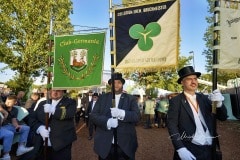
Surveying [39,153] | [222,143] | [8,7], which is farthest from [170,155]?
[8,7]

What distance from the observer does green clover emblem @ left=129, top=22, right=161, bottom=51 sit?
17.1ft

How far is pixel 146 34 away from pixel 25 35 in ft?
82.7

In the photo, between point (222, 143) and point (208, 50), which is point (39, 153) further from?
point (208, 50)

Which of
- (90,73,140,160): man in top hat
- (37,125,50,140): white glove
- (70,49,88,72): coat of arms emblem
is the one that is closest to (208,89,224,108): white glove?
(90,73,140,160): man in top hat

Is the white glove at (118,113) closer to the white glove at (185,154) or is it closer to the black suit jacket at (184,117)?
the black suit jacket at (184,117)

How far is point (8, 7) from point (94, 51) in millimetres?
24889

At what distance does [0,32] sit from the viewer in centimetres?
2816

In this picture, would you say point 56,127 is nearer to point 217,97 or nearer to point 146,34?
point 146,34

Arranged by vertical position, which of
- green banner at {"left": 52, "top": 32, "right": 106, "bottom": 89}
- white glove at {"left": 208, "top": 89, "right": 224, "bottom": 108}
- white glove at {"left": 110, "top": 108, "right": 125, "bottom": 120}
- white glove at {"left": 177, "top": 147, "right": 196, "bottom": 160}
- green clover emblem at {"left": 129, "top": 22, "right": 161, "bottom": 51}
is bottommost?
white glove at {"left": 177, "top": 147, "right": 196, "bottom": 160}

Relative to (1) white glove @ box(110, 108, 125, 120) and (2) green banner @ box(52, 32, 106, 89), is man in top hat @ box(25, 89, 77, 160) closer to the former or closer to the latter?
(2) green banner @ box(52, 32, 106, 89)

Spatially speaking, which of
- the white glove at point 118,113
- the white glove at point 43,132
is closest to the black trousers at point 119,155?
the white glove at point 118,113

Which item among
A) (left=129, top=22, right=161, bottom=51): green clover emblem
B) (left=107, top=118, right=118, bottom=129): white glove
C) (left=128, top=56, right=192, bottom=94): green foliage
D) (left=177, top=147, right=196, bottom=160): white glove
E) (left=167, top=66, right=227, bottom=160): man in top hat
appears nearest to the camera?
(left=177, top=147, right=196, bottom=160): white glove

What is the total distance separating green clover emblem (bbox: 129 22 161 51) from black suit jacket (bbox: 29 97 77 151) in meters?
1.61

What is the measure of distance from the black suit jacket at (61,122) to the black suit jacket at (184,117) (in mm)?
1896
